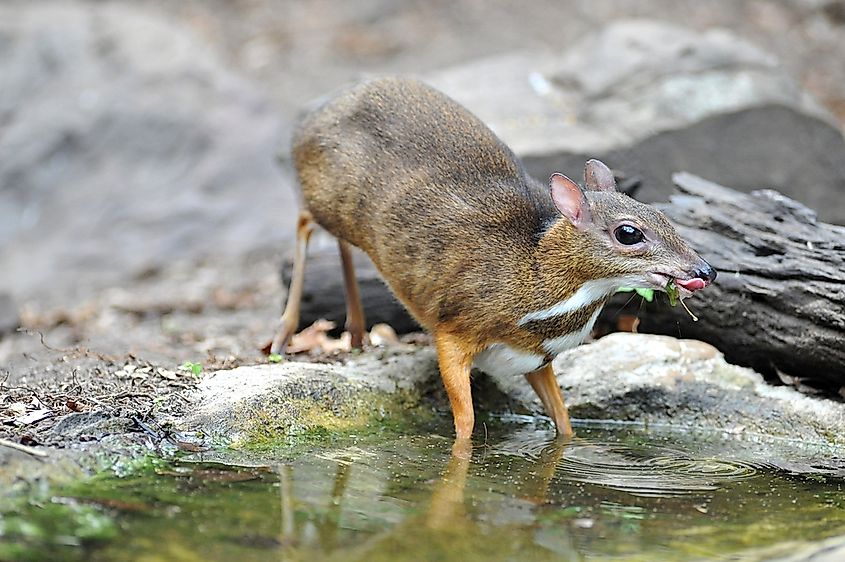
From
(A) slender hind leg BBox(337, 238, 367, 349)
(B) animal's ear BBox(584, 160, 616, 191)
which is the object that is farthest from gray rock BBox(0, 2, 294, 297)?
(B) animal's ear BBox(584, 160, 616, 191)

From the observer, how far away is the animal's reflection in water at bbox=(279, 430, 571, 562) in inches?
141

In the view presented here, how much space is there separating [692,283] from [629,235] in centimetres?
37

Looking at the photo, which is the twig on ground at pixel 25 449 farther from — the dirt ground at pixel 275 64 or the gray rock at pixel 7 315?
the gray rock at pixel 7 315

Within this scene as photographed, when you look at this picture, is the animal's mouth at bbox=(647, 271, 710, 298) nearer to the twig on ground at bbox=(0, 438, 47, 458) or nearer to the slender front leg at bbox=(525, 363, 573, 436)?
the slender front leg at bbox=(525, 363, 573, 436)

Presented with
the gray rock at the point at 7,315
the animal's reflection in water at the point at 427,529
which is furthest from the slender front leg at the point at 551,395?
the gray rock at the point at 7,315

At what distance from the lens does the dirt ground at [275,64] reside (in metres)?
7.97

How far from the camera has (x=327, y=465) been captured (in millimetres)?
4789

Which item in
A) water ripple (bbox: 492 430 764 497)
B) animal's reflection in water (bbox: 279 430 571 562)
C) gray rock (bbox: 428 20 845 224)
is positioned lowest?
animal's reflection in water (bbox: 279 430 571 562)

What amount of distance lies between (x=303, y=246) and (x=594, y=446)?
2.44 meters

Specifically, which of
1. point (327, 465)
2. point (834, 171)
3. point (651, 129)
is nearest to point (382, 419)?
point (327, 465)

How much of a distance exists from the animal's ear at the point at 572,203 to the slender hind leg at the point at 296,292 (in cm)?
207

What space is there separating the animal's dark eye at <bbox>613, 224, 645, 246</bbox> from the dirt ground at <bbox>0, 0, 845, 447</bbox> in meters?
2.22

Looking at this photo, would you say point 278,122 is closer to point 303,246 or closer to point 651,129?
point 651,129

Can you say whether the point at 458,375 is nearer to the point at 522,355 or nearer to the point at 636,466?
the point at 522,355
